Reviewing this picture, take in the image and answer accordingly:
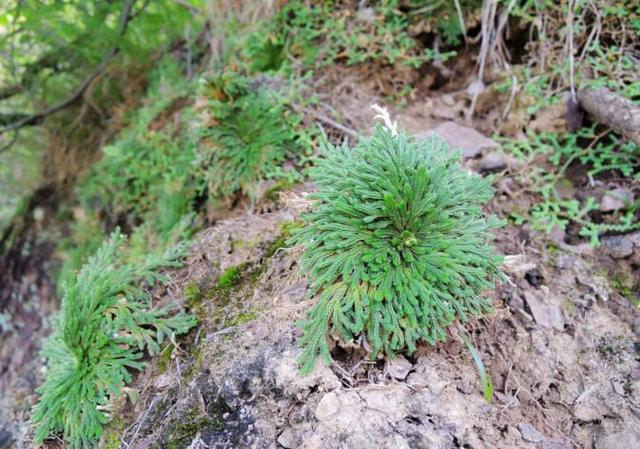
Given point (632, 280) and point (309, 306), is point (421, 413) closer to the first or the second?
point (309, 306)

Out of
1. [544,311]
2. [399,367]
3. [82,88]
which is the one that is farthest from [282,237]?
[82,88]

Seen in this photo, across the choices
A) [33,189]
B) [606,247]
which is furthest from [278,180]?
[33,189]

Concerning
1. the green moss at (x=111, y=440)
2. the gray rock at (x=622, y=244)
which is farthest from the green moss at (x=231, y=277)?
the gray rock at (x=622, y=244)

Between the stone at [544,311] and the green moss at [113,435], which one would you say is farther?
the stone at [544,311]

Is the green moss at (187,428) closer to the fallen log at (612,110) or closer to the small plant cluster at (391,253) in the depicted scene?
the small plant cluster at (391,253)

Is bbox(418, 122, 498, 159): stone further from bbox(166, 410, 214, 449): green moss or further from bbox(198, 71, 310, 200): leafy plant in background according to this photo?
bbox(166, 410, 214, 449): green moss
